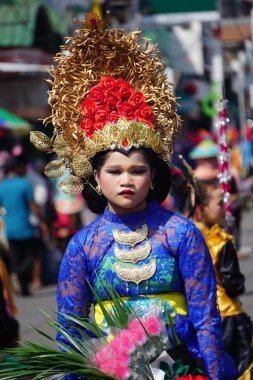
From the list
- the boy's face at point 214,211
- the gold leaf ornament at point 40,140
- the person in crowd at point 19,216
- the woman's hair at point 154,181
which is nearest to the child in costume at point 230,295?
the boy's face at point 214,211

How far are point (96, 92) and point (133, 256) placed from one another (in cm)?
65

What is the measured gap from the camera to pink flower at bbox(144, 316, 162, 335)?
13.6 ft

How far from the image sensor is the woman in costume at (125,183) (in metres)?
4.39

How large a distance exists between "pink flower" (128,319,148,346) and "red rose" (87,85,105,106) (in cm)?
91

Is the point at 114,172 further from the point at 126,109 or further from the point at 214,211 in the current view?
the point at 214,211


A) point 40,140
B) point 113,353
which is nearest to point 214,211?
point 40,140

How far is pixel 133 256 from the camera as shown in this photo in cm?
444

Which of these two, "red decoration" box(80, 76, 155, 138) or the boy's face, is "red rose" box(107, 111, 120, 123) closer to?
"red decoration" box(80, 76, 155, 138)

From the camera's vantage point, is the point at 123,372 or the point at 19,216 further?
the point at 19,216

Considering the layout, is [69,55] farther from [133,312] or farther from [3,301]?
[3,301]

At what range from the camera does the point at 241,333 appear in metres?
6.64

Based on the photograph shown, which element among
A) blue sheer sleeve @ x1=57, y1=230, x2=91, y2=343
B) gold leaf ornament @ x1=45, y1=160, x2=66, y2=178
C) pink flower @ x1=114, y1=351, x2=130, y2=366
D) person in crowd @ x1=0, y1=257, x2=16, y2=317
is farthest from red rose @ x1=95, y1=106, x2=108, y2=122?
person in crowd @ x1=0, y1=257, x2=16, y2=317

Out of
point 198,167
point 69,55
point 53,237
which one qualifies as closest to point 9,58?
point 53,237

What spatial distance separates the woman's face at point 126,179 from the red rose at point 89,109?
7.1 inches
